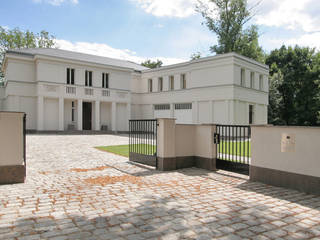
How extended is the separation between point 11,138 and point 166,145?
472cm

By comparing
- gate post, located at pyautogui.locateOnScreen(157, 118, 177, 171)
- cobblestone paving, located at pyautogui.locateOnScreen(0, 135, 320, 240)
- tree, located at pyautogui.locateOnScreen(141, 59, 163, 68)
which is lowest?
cobblestone paving, located at pyautogui.locateOnScreen(0, 135, 320, 240)

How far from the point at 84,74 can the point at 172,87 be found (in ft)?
34.0

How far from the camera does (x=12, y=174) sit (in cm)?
682

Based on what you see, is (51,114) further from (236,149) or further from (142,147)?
(236,149)

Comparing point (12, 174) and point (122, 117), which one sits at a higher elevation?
point (122, 117)

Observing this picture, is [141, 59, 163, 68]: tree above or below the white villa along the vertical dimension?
above

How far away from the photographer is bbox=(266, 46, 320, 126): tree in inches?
1453

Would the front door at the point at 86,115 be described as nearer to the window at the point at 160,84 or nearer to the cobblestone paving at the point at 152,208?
the window at the point at 160,84

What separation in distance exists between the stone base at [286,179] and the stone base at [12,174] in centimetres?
638

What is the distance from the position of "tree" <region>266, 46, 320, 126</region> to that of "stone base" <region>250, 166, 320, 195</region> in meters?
31.7

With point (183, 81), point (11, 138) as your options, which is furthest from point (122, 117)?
point (11, 138)

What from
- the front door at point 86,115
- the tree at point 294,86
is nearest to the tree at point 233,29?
the tree at point 294,86

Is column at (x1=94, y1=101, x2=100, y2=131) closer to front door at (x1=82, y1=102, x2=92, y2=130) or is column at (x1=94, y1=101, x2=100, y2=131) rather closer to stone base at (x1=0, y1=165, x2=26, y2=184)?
front door at (x1=82, y1=102, x2=92, y2=130)

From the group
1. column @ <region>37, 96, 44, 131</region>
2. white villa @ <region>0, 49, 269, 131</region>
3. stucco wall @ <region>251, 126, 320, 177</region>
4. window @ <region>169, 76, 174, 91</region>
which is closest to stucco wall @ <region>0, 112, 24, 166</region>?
stucco wall @ <region>251, 126, 320, 177</region>
